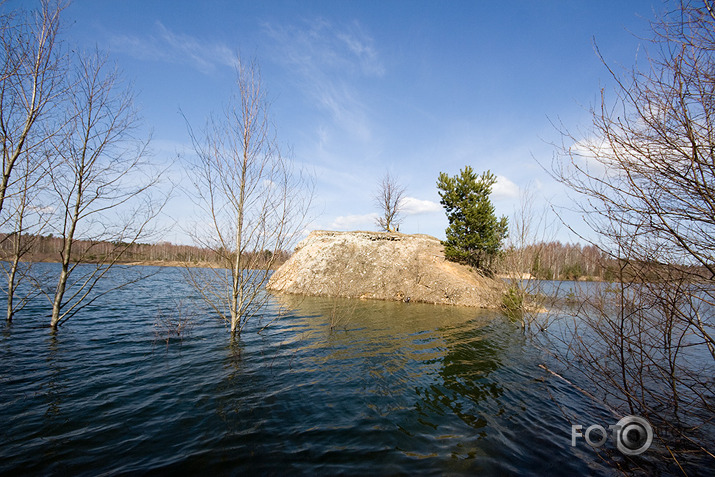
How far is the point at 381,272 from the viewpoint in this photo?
23.1 m

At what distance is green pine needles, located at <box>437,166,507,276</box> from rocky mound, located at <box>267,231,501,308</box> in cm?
129

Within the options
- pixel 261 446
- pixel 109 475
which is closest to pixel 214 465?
pixel 261 446

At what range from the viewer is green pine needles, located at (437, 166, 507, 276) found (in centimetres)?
2092

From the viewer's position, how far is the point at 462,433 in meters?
4.39

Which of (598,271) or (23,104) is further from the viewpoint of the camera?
(23,104)

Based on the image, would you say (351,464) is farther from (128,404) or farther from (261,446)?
(128,404)

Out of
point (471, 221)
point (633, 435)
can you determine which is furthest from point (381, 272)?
point (633, 435)

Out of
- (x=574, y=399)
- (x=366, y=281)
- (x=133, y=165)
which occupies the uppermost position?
(x=133, y=165)

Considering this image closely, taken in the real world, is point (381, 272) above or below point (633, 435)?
above

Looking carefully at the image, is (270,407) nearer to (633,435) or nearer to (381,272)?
(633,435)

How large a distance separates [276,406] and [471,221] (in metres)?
19.3

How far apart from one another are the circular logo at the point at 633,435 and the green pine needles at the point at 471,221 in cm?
1642

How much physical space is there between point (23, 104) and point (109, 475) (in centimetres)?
695

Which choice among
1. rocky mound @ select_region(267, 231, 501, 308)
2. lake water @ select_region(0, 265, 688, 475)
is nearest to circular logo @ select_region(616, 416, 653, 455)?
lake water @ select_region(0, 265, 688, 475)
